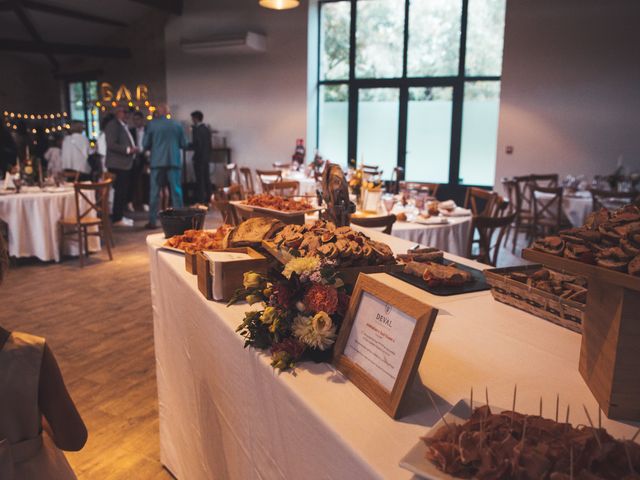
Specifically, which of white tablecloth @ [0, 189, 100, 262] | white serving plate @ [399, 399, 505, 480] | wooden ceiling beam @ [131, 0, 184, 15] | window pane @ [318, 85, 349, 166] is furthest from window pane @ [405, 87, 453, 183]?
white serving plate @ [399, 399, 505, 480]

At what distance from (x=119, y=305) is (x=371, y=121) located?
22.3ft

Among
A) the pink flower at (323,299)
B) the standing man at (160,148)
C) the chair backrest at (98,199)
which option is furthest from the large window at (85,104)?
the pink flower at (323,299)

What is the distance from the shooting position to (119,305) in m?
4.15

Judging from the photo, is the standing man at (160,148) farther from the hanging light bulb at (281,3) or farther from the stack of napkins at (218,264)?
the stack of napkins at (218,264)

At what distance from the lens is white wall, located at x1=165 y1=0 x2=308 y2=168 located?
10133 mm

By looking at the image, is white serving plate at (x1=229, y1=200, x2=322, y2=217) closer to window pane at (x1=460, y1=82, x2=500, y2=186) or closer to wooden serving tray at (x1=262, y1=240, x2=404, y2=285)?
wooden serving tray at (x1=262, y1=240, x2=404, y2=285)

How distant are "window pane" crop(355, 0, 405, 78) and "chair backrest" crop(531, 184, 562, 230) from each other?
4.27 m

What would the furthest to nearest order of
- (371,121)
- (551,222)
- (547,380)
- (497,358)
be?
(371,121) < (551,222) < (497,358) < (547,380)

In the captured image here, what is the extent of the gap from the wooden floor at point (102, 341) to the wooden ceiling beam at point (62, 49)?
24.5 feet

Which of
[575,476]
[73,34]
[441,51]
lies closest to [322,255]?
[575,476]

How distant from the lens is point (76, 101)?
13719mm

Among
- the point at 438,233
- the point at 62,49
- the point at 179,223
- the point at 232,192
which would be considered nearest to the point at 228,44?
the point at 62,49

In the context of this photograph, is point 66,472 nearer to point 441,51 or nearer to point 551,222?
point 551,222

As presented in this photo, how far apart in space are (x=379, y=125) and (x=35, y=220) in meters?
6.28
